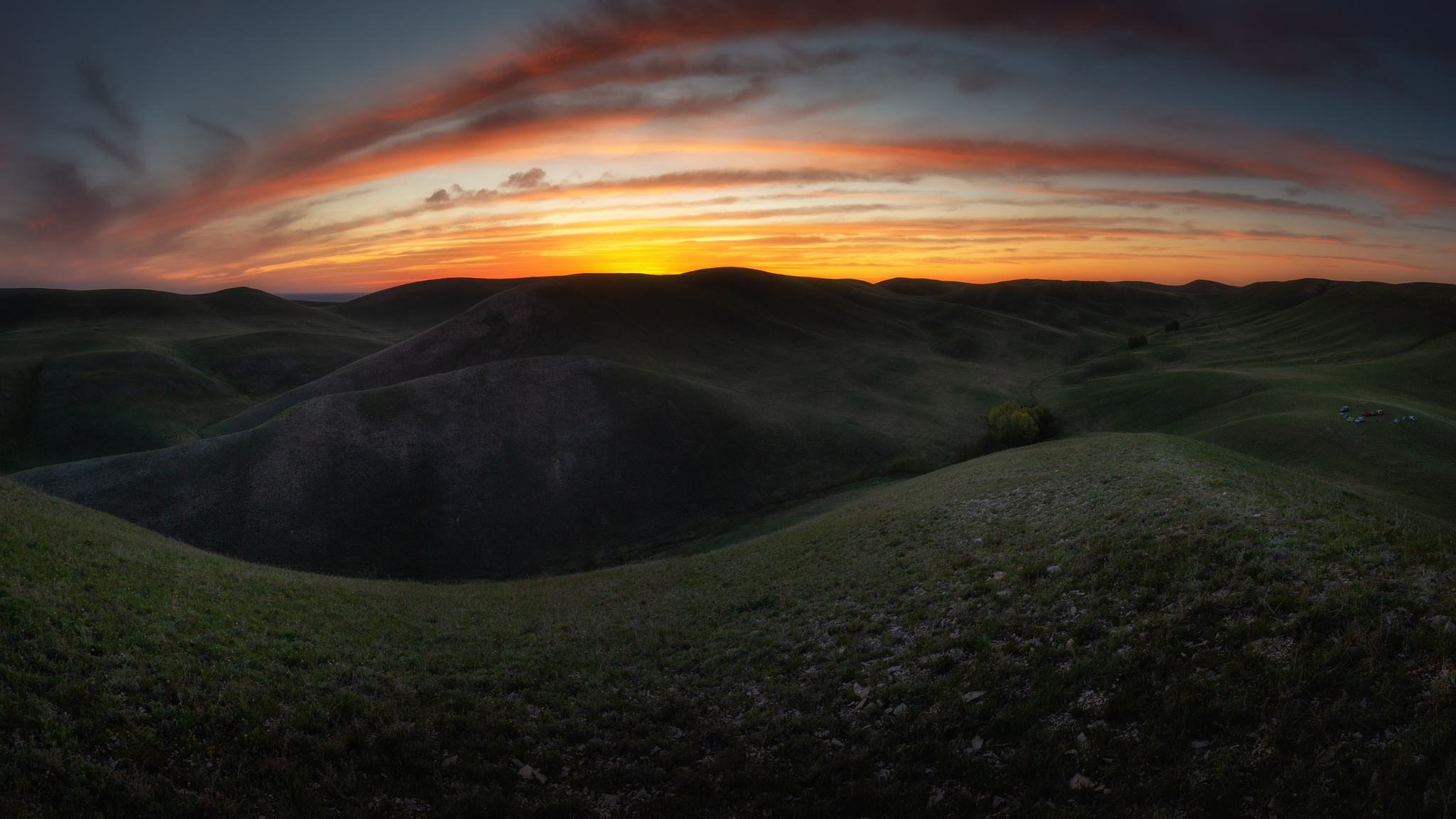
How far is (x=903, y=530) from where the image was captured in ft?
93.5

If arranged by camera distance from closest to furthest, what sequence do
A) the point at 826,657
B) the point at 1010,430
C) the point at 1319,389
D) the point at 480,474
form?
the point at 826,657, the point at 480,474, the point at 1010,430, the point at 1319,389

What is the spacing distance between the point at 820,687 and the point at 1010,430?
63076 millimetres

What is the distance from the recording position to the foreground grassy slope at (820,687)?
9.91 metres

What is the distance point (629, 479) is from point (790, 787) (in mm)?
58898

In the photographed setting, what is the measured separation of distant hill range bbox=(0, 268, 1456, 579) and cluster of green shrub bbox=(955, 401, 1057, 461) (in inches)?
322

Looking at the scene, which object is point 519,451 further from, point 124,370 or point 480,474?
point 124,370

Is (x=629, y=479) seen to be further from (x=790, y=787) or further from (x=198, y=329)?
(x=198, y=329)

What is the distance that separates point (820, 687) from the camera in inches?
615

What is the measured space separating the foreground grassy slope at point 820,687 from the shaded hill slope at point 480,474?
36717mm

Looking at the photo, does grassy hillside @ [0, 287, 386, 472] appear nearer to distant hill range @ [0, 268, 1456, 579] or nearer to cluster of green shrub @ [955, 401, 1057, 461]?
distant hill range @ [0, 268, 1456, 579]

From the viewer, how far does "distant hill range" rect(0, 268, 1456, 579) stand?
56625 millimetres

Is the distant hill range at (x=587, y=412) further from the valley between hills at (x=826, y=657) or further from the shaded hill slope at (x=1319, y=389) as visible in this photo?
the valley between hills at (x=826, y=657)

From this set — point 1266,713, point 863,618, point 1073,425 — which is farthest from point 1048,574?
point 1073,425

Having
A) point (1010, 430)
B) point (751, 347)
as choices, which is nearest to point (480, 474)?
point (1010, 430)
